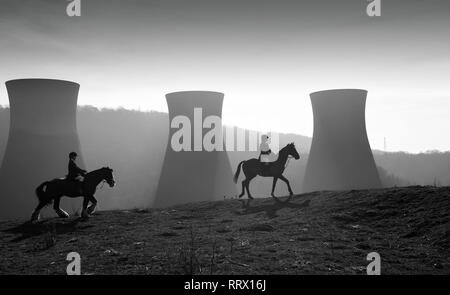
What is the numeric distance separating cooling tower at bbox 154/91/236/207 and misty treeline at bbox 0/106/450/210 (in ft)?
44.2

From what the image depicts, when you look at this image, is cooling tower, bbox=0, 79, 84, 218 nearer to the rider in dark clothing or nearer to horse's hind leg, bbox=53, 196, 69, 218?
horse's hind leg, bbox=53, 196, 69, 218

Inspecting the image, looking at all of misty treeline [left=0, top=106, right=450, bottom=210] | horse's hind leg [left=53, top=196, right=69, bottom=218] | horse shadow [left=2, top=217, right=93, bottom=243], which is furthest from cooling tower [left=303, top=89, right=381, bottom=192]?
horse shadow [left=2, top=217, right=93, bottom=243]

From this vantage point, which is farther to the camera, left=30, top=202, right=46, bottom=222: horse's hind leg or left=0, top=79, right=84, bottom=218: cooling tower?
left=0, top=79, right=84, bottom=218: cooling tower

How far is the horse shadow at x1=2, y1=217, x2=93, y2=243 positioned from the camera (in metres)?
9.97

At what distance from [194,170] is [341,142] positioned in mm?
8713

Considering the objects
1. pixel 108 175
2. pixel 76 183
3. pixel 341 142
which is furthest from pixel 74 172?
pixel 341 142

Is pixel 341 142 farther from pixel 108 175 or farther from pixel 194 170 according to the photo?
pixel 108 175

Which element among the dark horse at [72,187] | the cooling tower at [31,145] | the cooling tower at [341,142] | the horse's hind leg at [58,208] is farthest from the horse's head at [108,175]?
the cooling tower at [341,142]

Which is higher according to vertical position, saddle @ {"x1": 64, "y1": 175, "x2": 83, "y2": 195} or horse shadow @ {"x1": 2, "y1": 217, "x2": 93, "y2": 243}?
saddle @ {"x1": 64, "y1": 175, "x2": 83, "y2": 195}

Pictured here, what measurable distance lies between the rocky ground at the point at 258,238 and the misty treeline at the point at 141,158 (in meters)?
29.8

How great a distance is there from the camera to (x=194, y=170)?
27.8 m

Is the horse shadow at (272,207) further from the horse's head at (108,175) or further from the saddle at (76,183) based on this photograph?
the saddle at (76,183)

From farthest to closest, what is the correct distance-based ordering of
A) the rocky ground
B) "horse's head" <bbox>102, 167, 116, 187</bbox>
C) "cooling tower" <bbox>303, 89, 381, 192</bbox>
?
"cooling tower" <bbox>303, 89, 381, 192</bbox> → "horse's head" <bbox>102, 167, 116, 187</bbox> → the rocky ground

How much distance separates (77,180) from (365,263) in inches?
288
